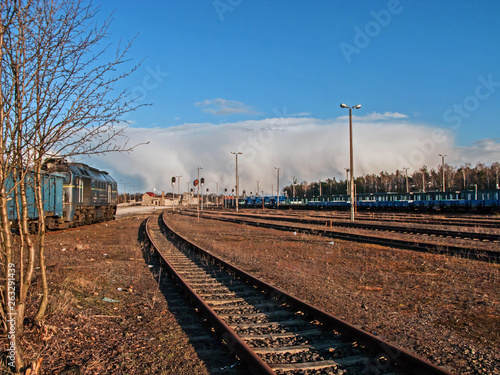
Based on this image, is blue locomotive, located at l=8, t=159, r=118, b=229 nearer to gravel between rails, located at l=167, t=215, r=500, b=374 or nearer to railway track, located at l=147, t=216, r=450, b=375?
gravel between rails, located at l=167, t=215, r=500, b=374

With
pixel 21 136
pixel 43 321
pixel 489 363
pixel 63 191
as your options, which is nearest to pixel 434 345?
pixel 489 363

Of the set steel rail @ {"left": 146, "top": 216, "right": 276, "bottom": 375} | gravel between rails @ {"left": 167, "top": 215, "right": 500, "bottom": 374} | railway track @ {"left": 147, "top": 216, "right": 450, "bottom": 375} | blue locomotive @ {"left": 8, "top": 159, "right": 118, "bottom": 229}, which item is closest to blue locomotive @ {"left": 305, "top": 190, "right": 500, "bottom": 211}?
gravel between rails @ {"left": 167, "top": 215, "right": 500, "bottom": 374}

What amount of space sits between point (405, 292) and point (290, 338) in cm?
385

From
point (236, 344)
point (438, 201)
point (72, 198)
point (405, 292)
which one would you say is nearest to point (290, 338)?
point (236, 344)

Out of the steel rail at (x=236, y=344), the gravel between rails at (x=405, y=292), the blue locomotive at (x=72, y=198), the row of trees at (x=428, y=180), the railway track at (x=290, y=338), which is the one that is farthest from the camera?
the row of trees at (x=428, y=180)

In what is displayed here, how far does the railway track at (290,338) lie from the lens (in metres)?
4.37

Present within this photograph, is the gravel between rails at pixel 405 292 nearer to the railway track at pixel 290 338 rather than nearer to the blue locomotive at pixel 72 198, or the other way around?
the railway track at pixel 290 338

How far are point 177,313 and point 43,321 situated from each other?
2.07 meters

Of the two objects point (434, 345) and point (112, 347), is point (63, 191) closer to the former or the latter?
point (112, 347)

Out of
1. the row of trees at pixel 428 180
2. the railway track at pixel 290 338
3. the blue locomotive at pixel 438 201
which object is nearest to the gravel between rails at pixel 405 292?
the railway track at pixel 290 338

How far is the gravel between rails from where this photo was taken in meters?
5.20

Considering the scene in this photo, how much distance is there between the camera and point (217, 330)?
5.62 m

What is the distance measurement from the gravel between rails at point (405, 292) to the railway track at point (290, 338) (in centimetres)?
55

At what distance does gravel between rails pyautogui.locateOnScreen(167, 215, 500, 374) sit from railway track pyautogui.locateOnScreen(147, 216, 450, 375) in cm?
55
